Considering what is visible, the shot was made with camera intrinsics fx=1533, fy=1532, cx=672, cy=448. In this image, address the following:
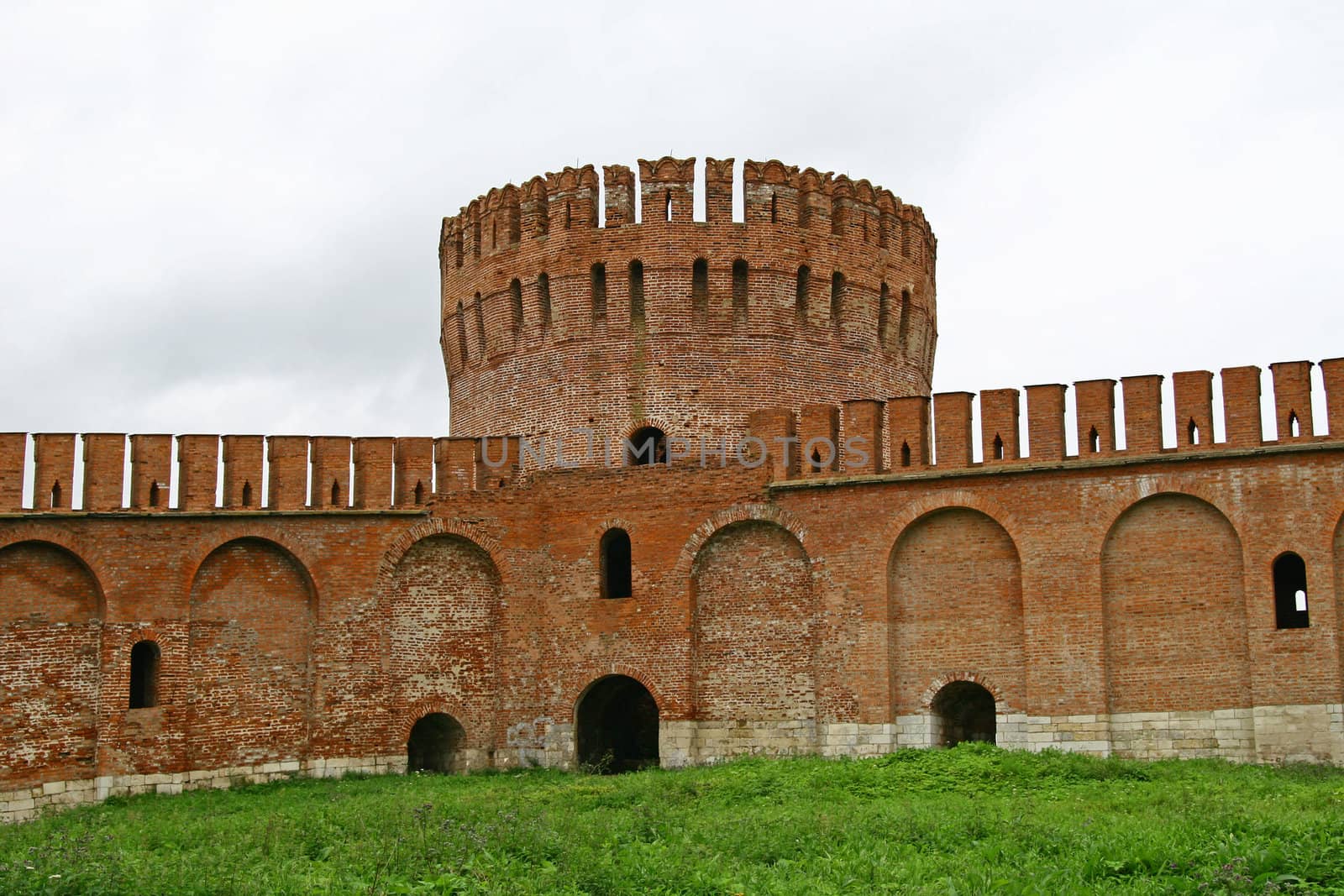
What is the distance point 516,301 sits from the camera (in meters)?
25.4

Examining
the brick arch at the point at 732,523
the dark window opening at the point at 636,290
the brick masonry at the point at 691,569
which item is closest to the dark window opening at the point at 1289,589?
the brick masonry at the point at 691,569

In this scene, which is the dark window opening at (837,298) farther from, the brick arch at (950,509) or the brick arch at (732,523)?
the brick arch at (950,509)

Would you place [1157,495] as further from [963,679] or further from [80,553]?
[80,553]

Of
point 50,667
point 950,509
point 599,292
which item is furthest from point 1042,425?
point 50,667

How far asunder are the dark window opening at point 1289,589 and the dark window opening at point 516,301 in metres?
12.3

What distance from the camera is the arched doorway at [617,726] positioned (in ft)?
74.0

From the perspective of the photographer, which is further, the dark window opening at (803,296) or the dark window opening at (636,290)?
the dark window opening at (803,296)

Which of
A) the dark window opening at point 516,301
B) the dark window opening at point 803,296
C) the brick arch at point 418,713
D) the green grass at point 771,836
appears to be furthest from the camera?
the dark window opening at point 516,301

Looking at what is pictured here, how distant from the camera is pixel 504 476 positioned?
77.0 feet

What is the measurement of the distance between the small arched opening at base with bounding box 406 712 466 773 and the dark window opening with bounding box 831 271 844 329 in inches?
347

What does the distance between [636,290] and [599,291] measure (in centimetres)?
61

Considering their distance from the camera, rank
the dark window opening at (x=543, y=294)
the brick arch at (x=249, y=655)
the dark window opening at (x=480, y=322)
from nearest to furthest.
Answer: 1. the brick arch at (x=249, y=655)
2. the dark window opening at (x=543, y=294)
3. the dark window opening at (x=480, y=322)

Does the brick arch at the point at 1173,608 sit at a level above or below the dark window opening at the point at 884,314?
below

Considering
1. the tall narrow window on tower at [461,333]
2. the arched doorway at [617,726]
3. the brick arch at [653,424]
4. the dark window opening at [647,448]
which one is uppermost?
the tall narrow window on tower at [461,333]
